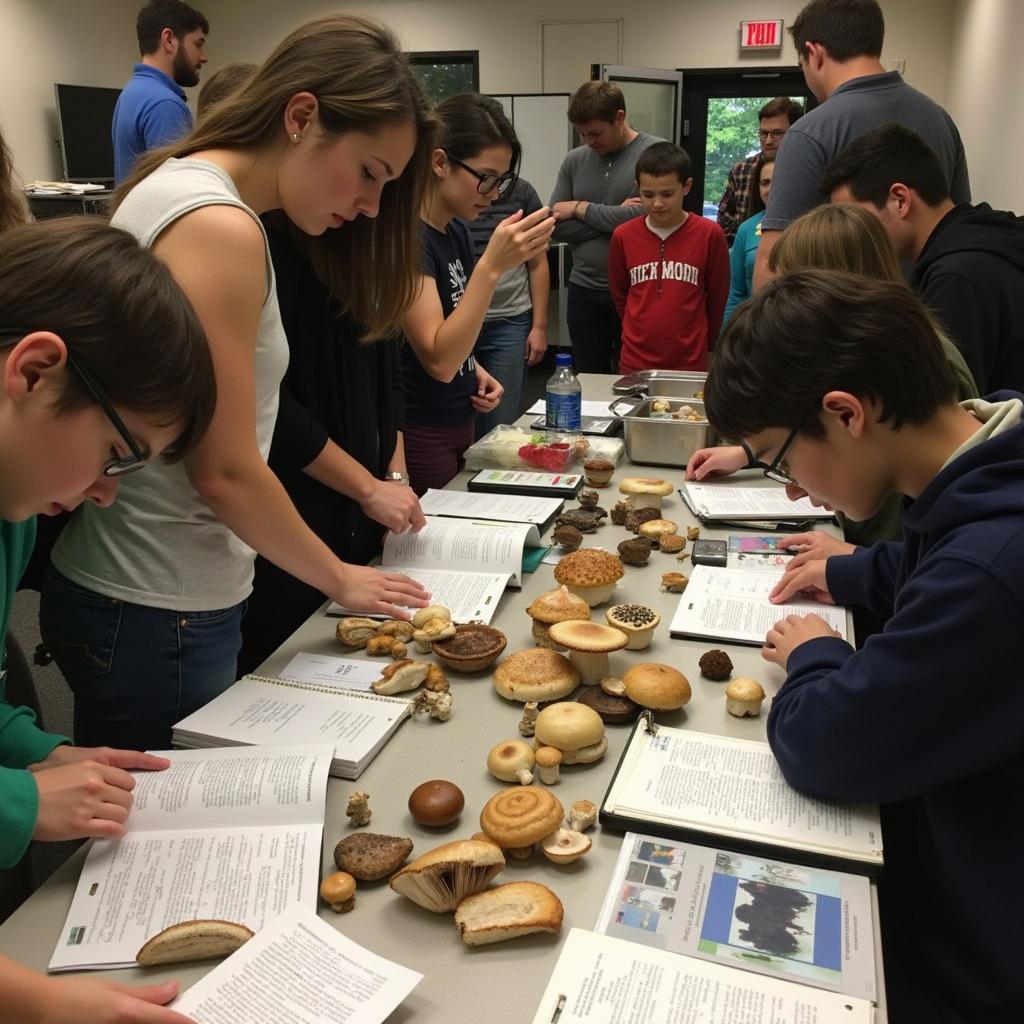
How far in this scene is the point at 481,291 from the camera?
2.01 m

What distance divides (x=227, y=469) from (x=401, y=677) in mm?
379

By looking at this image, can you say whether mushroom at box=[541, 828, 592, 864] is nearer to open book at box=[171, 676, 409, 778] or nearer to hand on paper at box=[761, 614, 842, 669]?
open book at box=[171, 676, 409, 778]

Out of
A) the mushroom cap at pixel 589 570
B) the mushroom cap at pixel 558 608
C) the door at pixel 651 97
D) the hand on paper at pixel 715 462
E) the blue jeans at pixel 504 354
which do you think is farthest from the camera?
the door at pixel 651 97

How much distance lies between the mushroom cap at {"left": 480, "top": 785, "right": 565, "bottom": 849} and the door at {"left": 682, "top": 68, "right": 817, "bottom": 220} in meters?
6.83

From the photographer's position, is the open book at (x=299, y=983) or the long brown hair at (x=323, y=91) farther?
the long brown hair at (x=323, y=91)

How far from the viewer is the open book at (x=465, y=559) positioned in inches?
61.7

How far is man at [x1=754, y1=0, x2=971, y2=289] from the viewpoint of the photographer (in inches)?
101

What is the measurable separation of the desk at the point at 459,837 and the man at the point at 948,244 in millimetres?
944

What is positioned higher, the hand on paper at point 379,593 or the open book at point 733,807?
the hand on paper at point 379,593

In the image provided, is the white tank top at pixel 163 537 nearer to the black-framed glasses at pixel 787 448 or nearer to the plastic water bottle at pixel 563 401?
the black-framed glasses at pixel 787 448

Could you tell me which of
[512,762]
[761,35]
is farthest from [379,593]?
[761,35]

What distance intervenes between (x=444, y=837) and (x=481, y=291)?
4.31ft

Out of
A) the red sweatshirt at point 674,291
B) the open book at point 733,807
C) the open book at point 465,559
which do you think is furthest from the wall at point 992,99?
the open book at point 733,807

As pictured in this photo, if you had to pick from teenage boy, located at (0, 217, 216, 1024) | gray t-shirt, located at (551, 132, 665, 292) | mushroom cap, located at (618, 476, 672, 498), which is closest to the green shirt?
teenage boy, located at (0, 217, 216, 1024)
